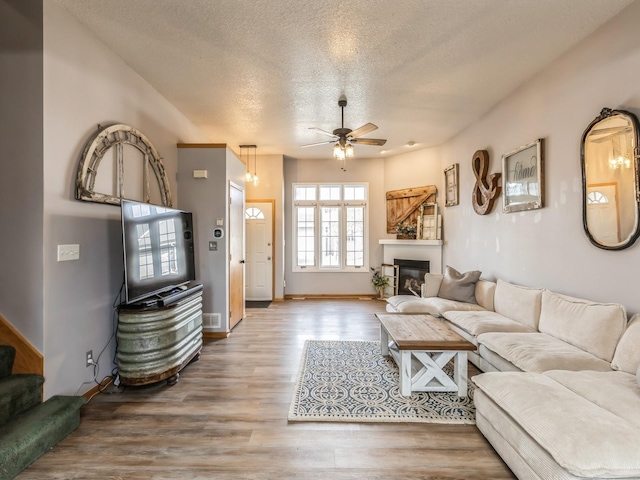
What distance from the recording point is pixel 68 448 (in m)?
1.99

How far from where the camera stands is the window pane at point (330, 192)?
6938 mm

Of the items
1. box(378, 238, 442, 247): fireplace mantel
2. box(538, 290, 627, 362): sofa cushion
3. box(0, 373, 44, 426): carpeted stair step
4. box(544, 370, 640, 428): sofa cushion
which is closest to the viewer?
box(544, 370, 640, 428): sofa cushion

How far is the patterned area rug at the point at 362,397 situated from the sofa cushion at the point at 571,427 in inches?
24.9

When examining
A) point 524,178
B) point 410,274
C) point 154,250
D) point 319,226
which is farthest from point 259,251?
point 524,178

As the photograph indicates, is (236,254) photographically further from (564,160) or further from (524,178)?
(564,160)

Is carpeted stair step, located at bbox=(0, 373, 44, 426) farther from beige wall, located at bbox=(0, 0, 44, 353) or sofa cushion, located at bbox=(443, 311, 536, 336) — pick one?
sofa cushion, located at bbox=(443, 311, 536, 336)

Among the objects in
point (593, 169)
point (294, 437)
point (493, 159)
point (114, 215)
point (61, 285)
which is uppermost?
point (493, 159)

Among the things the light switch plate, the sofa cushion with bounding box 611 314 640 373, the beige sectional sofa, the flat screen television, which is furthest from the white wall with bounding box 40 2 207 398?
the sofa cushion with bounding box 611 314 640 373

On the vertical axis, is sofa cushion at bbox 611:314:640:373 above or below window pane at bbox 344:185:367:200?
below

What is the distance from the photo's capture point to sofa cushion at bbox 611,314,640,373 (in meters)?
2.02

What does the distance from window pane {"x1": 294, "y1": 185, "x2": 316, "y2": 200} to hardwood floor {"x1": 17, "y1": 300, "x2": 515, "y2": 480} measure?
452 cm

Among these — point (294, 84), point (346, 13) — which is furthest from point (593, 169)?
point (294, 84)

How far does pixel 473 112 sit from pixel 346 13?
109 inches

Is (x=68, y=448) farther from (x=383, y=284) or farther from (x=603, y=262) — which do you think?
(x=383, y=284)
